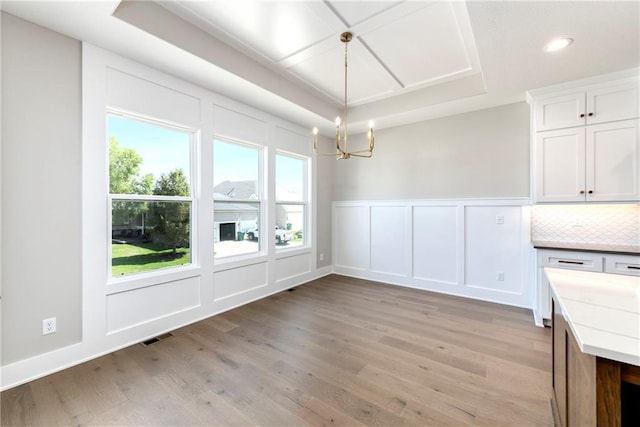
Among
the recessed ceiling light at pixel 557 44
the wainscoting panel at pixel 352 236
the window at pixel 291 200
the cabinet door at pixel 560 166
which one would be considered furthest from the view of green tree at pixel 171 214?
→ the cabinet door at pixel 560 166

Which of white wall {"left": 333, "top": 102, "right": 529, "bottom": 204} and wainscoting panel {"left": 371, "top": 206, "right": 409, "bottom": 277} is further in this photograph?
wainscoting panel {"left": 371, "top": 206, "right": 409, "bottom": 277}

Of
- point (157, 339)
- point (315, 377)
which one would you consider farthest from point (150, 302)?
point (315, 377)

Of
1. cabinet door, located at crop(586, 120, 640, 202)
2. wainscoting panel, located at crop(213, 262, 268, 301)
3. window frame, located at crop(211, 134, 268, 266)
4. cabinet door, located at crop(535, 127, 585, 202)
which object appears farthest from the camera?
window frame, located at crop(211, 134, 268, 266)

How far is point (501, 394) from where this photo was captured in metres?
1.88

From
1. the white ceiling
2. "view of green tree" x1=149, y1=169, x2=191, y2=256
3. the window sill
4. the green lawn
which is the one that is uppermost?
the white ceiling

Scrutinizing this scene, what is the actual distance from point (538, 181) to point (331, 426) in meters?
3.39

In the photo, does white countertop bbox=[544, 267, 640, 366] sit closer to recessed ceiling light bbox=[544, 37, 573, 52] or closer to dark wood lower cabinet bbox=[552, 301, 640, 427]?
dark wood lower cabinet bbox=[552, 301, 640, 427]

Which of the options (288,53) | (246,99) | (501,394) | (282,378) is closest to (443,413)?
(501,394)

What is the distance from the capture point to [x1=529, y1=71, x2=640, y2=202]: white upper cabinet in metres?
2.74

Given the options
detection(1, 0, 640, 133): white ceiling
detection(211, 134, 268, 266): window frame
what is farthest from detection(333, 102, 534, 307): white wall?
detection(211, 134, 268, 266): window frame

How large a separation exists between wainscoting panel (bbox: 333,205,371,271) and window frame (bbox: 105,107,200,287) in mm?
2830

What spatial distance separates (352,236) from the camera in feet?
16.8

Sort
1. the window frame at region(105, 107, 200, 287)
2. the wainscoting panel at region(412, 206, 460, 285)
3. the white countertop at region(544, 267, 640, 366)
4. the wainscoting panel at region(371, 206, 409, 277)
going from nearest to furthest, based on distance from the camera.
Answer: the white countertop at region(544, 267, 640, 366) → the window frame at region(105, 107, 200, 287) → the wainscoting panel at region(412, 206, 460, 285) → the wainscoting panel at region(371, 206, 409, 277)

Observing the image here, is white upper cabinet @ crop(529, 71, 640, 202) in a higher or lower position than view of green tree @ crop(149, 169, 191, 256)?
higher
